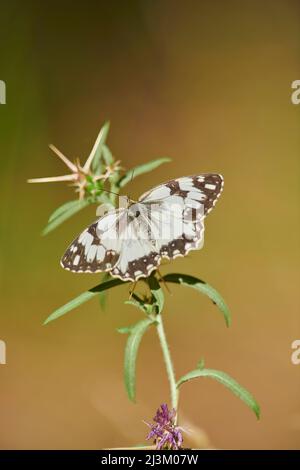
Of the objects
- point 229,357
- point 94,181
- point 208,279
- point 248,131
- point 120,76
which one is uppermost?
point 120,76

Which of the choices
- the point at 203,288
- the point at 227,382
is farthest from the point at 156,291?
the point at 227,382

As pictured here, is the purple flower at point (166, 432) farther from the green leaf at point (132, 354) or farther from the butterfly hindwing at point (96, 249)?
the butterfly hindwing at point (96, 249)

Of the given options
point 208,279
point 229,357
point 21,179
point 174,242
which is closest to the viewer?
point 174,242

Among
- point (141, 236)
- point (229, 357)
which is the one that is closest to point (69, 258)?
point (141, 236)

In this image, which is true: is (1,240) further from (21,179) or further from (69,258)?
(69,258)

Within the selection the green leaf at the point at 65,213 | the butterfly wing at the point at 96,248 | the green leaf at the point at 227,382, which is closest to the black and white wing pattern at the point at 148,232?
the butterfly wing at the point at 96,248
